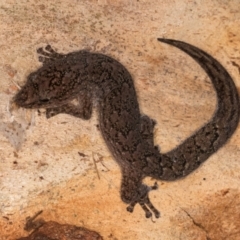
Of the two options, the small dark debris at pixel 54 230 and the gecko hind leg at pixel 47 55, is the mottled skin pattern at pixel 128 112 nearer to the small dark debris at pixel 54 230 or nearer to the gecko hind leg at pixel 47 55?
the gecko hind leg at pixel 47 55

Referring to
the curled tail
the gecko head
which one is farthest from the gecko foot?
the gecko head

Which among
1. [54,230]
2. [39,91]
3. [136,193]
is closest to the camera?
[39,91]

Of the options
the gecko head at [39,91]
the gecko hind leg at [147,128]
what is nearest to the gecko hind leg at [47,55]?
the gecko head at [39,91]

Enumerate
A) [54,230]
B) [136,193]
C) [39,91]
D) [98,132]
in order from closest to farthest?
[39,91] → [54,230] → [136,193] → [98,132]

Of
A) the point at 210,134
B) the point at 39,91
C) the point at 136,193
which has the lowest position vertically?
the point at 136,193

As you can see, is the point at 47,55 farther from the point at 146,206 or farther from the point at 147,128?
the point at 146,206

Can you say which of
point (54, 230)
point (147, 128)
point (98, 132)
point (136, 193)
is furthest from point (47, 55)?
point (54, 230)

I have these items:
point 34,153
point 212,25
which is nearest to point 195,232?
point 34,153
